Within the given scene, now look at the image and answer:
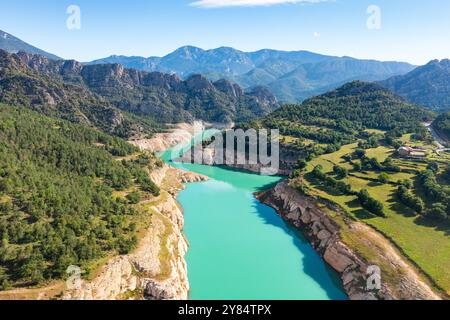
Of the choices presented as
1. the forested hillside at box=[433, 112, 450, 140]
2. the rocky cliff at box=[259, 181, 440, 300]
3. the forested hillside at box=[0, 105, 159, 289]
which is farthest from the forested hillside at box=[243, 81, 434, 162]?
the forested hillside at box=[0, 105, 159, 289]

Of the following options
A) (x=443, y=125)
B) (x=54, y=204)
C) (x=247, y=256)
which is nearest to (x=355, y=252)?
(x=247, y=256)

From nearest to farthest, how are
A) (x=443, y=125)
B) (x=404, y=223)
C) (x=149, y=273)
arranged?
(x=149, y=273) < (x=404, y=223) < (x=443, y=125)

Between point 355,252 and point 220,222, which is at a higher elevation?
point 355,252

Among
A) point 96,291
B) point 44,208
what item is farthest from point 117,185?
point 96,291

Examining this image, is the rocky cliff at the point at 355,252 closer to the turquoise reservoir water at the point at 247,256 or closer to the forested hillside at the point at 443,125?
the turquoise reservoir water at the point at 247,256

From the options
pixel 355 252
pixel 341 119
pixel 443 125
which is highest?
pixel 341 119

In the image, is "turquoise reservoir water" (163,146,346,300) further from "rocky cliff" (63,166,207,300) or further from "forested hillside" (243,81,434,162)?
"forested hillside" (243,81,434,162)

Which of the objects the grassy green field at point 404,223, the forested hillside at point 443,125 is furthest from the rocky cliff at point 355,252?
the forested hillside at point 443,125

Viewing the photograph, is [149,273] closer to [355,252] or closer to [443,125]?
[355,252]
